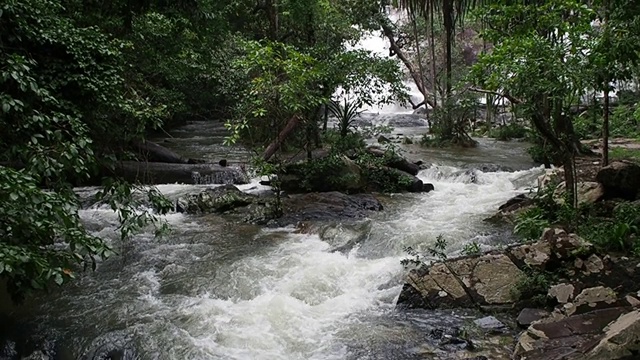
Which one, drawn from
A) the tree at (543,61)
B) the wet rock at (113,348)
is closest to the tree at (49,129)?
the wet rock at (113,348)

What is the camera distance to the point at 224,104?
2408 centimetres

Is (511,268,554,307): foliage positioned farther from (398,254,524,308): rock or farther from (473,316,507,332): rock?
(473,316,507,332): rock

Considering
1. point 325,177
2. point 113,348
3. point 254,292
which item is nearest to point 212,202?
point 325,177

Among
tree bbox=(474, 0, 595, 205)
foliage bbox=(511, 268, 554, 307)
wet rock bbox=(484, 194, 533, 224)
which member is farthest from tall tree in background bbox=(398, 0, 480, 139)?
foliage bbox=(511, 268, 554, 307)

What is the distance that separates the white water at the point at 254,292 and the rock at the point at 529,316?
80cm

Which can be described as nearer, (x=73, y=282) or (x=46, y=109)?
(x=46, y=109)

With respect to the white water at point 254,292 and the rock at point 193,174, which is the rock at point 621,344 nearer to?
the white water at point 254,292

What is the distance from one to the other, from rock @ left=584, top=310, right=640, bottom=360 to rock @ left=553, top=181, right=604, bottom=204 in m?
4.43

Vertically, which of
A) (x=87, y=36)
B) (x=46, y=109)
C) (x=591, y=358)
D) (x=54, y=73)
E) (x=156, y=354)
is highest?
(x=87, y=36)

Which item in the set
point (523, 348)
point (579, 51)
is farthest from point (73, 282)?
point (579, 51)

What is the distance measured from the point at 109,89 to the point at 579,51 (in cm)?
538

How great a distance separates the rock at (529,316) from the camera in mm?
5324

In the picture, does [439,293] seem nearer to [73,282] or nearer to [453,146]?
[73,282]

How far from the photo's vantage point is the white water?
539 centimetres
